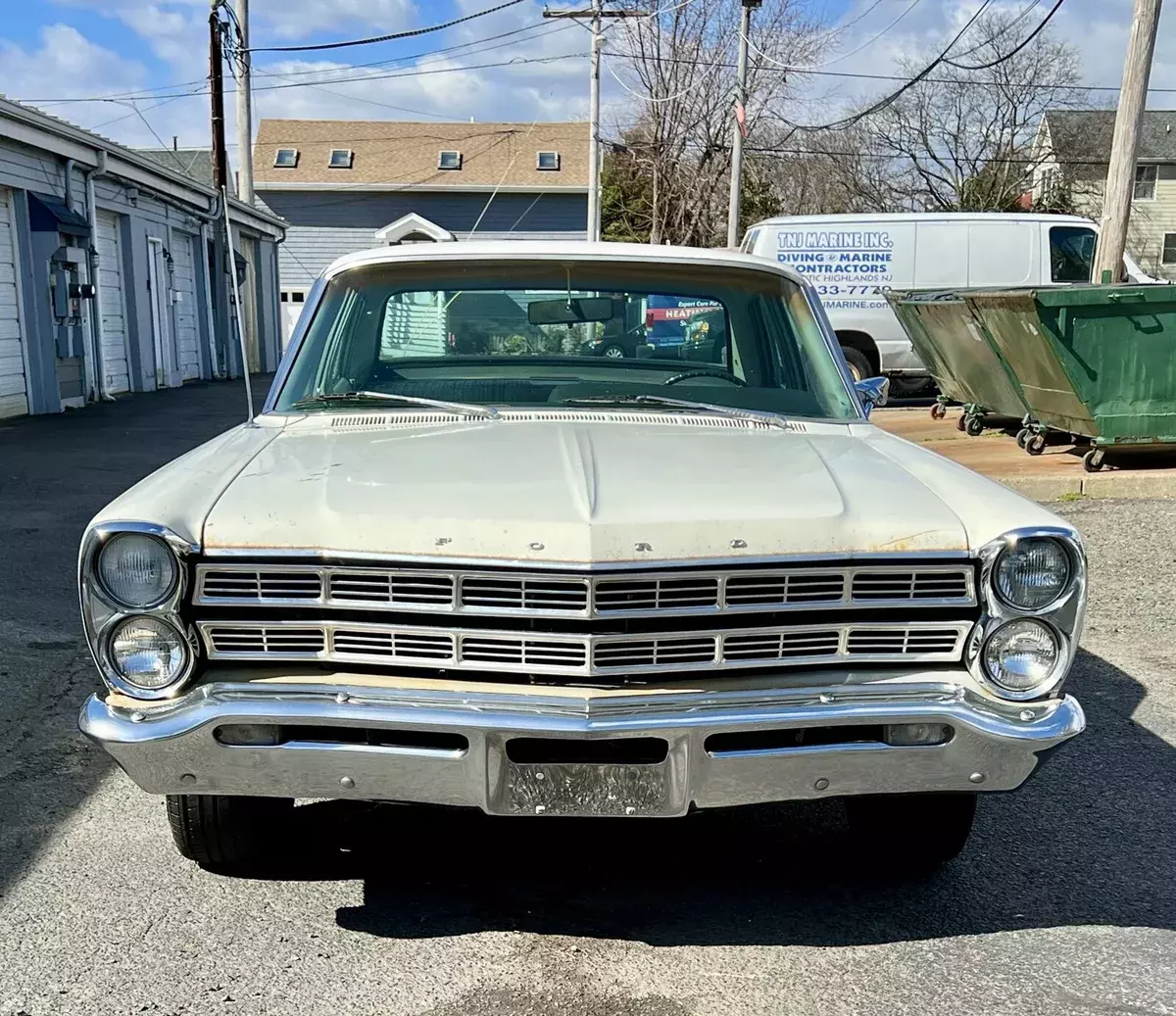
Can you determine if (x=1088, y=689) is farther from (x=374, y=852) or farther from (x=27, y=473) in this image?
(x=27, y=473)

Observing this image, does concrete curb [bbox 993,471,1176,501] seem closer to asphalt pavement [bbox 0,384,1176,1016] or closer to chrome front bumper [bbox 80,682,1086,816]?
asphalt pavement [bbox 0,384,1176,1016]

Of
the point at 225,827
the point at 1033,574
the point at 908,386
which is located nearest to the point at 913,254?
the point at 908,386

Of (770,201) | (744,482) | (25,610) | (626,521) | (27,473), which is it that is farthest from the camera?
(770,201)

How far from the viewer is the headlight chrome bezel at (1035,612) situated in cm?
261

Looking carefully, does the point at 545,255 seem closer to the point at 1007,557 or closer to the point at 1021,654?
the point at 1007,557

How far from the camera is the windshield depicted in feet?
12.4

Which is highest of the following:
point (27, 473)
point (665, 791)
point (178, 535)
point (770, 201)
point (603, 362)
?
point (770, 201)

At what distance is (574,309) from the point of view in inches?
155

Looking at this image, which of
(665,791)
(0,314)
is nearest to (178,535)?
(665,791)

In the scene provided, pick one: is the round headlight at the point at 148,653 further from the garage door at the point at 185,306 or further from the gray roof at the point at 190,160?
the gray roof at the point at 190,160

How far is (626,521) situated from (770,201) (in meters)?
39.7

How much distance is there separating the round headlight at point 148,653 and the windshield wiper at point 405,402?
1209mm

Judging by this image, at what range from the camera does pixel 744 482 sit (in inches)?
110

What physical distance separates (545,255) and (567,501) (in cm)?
150
